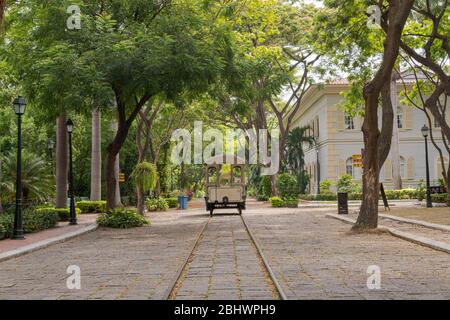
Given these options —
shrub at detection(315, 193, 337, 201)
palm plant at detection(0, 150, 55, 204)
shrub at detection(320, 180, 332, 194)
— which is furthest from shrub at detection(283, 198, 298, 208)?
palm plant at detection(0, 150, 55, 204)

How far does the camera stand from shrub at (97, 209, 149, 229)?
21625mm

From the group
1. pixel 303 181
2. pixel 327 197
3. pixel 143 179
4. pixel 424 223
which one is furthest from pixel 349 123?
pixel 424 223

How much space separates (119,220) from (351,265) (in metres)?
12.9

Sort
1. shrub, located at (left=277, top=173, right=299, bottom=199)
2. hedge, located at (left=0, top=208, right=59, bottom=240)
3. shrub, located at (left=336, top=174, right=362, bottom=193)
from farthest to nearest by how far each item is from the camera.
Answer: shrub, located at (left=336, top=174, right=362, bottom=193) → shrub, located at (left=277, top=173, right=299, bottom=199) → hedge, located at (left=0, top=208, right=59, bottom=240)

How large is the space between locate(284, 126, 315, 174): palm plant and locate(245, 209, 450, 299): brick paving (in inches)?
1473

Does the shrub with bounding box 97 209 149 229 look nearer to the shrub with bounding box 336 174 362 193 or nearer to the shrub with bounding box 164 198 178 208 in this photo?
the shrub with bounding box 164 198 178 208

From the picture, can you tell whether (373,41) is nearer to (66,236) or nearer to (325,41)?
(325,41)

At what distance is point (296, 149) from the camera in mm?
56125

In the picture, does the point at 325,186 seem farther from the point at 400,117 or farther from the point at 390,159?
the point at 400,117

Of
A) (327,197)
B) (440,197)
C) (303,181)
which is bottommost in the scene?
(327,197)

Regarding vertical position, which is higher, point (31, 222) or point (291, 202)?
point (291, 202)

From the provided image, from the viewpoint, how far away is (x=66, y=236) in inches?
687

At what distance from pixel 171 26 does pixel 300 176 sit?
37.3 metres
